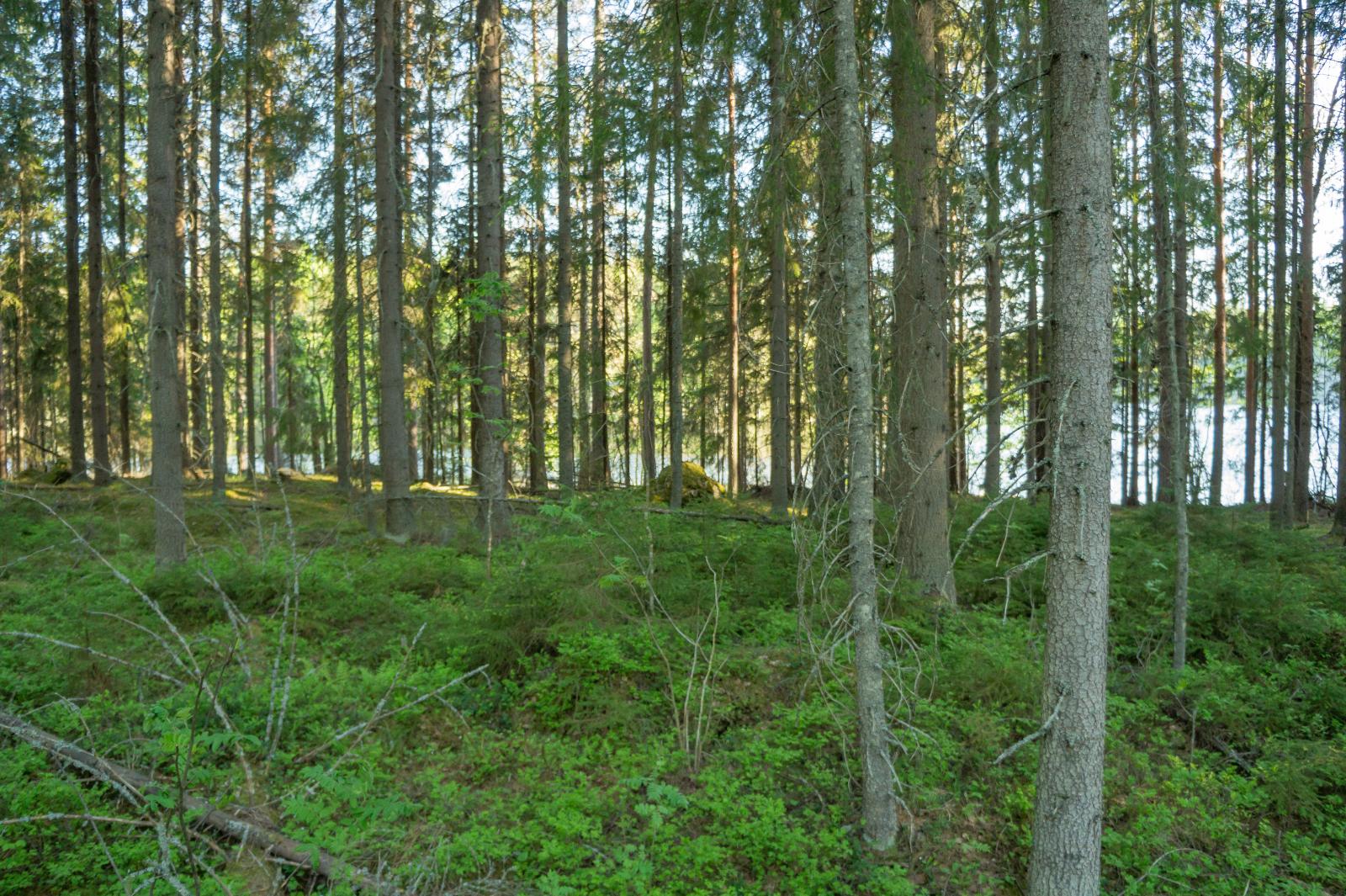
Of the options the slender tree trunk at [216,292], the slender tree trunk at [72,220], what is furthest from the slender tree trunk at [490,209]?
the slender tree trunk at [72,220]

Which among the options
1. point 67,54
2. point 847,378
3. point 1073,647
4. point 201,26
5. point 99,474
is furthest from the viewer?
point 99,474

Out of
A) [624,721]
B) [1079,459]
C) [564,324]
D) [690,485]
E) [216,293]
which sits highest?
[216,293]

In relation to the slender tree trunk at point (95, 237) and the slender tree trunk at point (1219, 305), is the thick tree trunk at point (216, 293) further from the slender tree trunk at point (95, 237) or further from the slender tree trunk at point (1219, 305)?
the slender tree trunk at point (1219, 305)

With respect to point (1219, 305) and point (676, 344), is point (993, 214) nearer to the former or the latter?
point (676, 344)

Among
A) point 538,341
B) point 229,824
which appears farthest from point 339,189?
point 229,824

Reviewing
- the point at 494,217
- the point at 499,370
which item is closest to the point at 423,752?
the point at 499,370

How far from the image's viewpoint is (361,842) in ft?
13.2

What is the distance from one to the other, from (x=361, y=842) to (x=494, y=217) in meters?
8.52

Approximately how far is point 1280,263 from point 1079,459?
14.1 metres

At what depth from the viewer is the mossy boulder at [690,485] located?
17641 millimetres

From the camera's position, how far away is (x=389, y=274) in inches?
443

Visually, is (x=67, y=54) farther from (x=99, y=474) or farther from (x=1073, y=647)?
(x=1073, y=647)

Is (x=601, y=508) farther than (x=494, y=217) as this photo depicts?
No

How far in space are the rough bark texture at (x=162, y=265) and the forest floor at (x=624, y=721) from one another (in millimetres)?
1111
